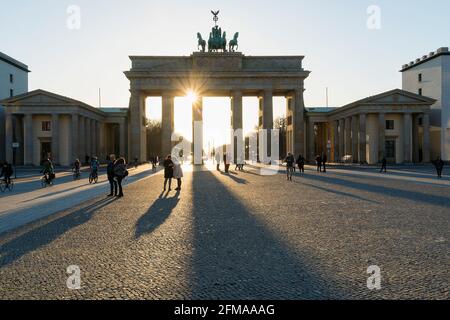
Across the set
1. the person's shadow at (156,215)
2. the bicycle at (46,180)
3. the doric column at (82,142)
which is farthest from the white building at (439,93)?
the person's shadow at (156,215)

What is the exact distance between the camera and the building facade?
5356 centimetres

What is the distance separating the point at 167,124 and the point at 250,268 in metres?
55.9

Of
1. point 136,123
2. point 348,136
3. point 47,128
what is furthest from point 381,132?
point 47,128

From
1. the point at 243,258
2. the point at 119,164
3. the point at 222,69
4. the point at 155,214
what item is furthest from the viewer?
the point at 222,69

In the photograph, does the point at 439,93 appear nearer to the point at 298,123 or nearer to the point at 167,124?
the point at 298,123

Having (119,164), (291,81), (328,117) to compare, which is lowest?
(119,164)

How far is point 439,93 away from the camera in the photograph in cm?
6269

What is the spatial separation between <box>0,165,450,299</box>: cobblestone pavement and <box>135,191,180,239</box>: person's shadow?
56mm

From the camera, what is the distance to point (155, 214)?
12.7m

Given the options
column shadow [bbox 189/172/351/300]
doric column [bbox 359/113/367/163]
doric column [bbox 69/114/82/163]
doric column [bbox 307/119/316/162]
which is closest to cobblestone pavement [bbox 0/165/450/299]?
column shadow [bbox 189/172/351/300]

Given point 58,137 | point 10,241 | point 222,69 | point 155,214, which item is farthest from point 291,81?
point 10,241
